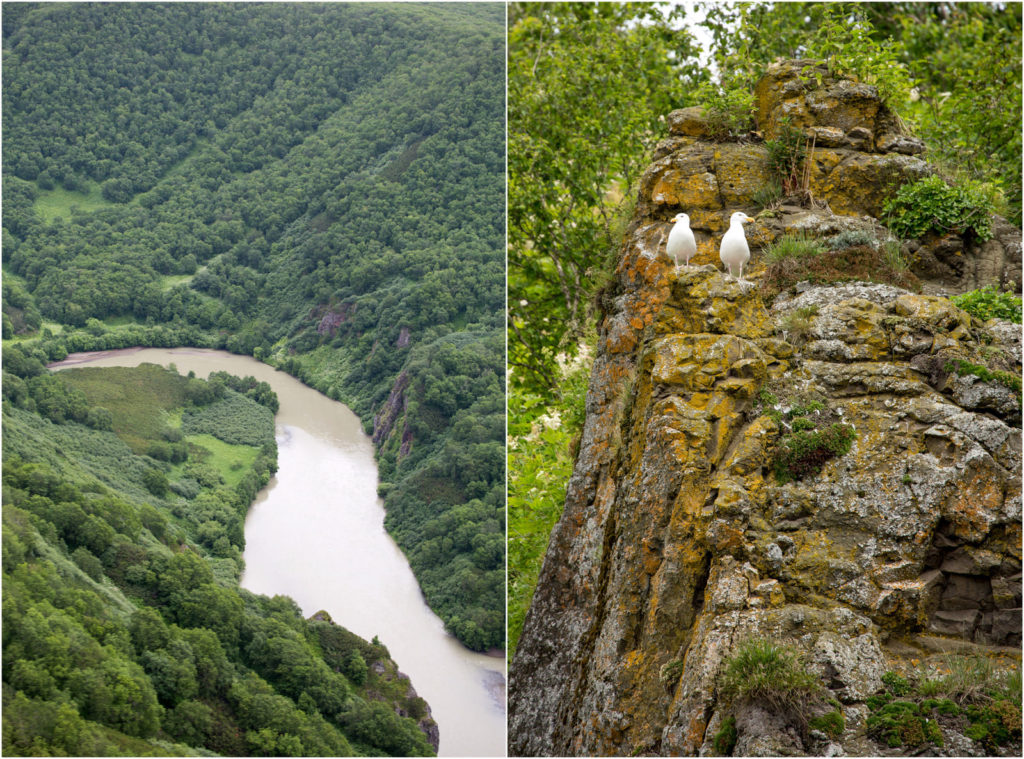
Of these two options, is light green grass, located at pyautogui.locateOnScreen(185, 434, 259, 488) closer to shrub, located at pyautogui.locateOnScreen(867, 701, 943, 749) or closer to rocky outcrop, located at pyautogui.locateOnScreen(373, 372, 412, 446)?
rocky outcrop, located at pyautogui.locateOnScreen(373, 372, 412, 446)

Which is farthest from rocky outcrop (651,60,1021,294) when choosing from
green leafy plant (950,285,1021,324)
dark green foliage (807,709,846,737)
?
dark green foliage (807,709,846,737)

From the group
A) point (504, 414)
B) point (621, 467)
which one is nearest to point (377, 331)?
point (504, 414)

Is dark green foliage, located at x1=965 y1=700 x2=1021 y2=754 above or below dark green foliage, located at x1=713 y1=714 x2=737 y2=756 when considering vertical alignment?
above

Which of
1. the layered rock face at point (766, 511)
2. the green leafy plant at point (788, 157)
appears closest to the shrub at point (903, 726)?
the layered rock face at point (766, 511)

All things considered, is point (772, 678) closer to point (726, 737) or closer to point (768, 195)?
point (726, 737)

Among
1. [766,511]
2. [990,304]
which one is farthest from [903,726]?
[990,304]

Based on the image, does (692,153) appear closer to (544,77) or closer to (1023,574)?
(1023,574)
